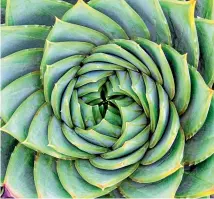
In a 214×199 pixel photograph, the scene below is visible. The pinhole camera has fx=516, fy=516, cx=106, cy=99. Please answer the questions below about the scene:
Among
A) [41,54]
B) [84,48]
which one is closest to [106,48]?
[84,48]

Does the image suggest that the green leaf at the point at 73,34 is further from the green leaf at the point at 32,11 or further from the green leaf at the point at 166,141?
the green leaf at the point at 166,141

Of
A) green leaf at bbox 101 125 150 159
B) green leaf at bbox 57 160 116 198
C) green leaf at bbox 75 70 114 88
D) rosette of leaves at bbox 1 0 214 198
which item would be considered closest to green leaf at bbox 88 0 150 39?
rosette of leaves at bbox 1 0 214 198

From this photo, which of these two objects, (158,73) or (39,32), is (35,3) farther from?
(158,73)

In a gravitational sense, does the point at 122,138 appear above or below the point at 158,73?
below

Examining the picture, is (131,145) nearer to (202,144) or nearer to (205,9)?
(202,144)

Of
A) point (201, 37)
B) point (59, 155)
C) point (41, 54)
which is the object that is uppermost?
point (201, 37)

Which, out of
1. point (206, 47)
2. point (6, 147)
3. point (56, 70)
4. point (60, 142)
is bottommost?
point (6, 147)

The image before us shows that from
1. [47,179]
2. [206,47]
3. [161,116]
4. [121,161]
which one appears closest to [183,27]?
[206,47]
